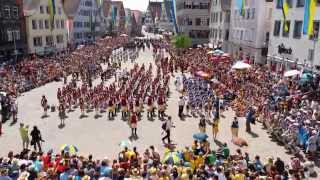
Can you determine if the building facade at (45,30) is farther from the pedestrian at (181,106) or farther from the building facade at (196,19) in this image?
the pedestrian at (181,106)

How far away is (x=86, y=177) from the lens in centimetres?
1152

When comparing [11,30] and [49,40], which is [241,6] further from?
[49,40]

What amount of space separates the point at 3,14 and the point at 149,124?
32.0 m

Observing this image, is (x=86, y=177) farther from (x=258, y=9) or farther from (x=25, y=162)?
(x=258, y=9)

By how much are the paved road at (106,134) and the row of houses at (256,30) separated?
12.8m

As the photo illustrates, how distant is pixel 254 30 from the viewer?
44.7m

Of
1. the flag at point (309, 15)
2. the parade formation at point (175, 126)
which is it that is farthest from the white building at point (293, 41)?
the parade formation at point (175, 126)

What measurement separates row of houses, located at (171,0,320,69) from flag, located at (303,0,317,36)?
0.97m

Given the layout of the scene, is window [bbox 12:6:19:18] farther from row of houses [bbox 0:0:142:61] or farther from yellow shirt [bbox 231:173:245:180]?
yellow shirt [bbox 231:173:245:180]

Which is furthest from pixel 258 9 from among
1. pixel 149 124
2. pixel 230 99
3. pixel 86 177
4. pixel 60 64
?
pixel 86 177

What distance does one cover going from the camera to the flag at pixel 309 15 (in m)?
29.2

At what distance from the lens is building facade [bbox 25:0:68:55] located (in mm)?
52344

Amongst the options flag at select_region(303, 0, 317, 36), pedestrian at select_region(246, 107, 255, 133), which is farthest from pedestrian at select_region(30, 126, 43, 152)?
flag at select_region(303, 0, 317, 36)

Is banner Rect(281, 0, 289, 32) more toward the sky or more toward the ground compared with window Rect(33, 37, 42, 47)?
more toward the sky
